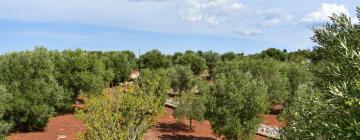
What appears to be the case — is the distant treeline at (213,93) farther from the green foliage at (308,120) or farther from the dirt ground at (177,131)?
the dirt ground at (177,131)

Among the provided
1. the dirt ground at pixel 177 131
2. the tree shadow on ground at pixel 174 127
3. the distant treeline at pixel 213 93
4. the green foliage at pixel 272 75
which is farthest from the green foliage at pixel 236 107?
the green foliage at pixel 272 75

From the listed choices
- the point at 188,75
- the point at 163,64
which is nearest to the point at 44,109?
the point at 188,75

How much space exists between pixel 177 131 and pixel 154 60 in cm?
7032

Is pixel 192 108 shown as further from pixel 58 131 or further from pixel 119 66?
pixel 119 66

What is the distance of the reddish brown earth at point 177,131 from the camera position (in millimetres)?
61763

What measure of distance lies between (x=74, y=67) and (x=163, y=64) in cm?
5964

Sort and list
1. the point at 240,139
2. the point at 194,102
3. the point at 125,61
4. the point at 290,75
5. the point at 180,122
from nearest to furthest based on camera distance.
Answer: the point at 240,139
the point at 194,102
the point at 180,122
the point at 290,75
the point at 125,61

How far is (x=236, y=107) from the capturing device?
175 ft

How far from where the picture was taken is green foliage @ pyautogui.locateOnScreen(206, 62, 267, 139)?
5306cm

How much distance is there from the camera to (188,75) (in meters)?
97.6

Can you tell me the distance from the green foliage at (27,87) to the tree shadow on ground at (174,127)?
15.5 meters

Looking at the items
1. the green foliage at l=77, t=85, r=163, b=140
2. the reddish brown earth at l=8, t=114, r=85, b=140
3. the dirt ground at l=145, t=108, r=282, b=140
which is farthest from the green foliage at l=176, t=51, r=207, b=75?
the green foliage at l=77, t=85, r=163, b=140

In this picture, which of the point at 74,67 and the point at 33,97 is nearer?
the point at 33,97

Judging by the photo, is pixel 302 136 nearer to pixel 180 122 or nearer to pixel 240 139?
pixel 240 139
